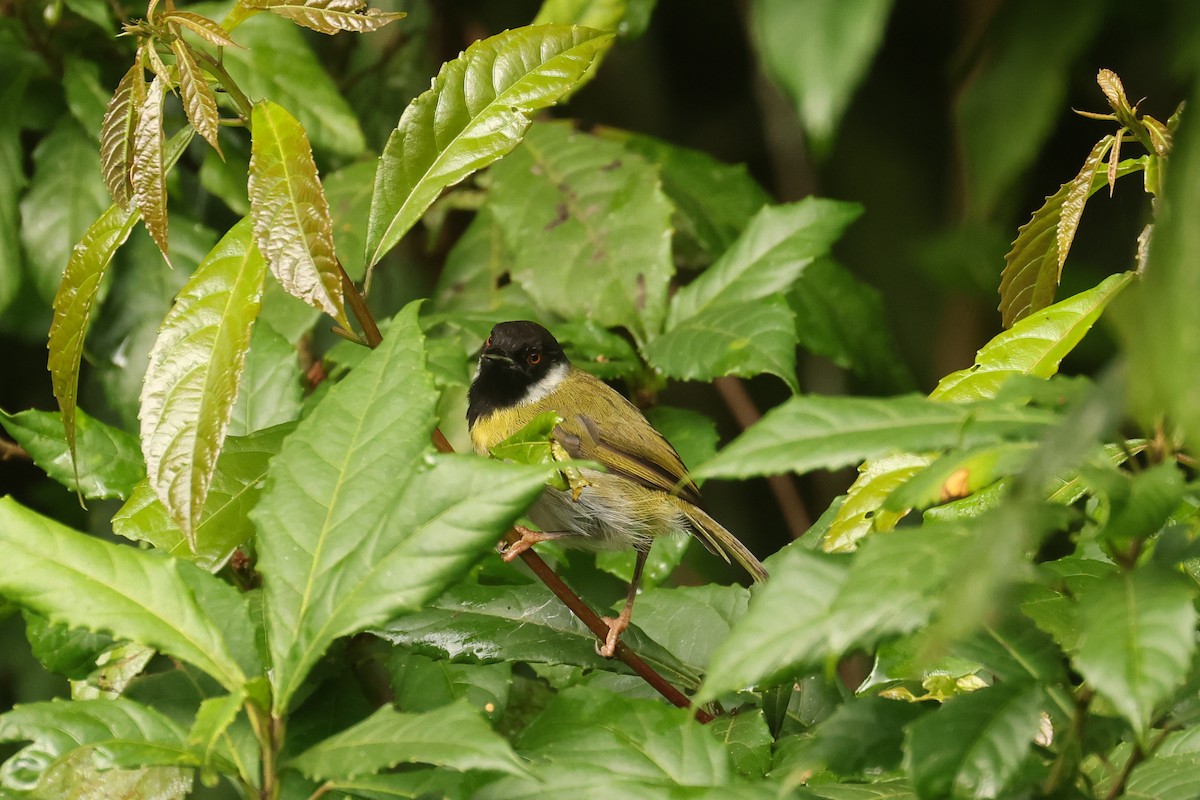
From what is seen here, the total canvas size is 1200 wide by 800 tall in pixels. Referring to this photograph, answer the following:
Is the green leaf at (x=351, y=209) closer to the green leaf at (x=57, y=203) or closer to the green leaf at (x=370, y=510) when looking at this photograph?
the green leaf at (x=57, y=203)

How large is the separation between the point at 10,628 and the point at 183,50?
8.22 ft

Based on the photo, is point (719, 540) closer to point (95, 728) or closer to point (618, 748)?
point (618, 748)

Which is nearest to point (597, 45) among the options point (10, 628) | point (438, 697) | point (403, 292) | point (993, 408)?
point (993, 408)

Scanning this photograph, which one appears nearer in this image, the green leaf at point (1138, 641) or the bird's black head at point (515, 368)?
the green leaf at point (1138, 641)

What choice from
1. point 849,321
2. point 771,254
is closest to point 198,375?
point 771,254

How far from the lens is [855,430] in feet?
3.69

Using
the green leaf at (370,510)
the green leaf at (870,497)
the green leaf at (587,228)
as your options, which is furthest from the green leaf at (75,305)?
the green leaf at (587,228)

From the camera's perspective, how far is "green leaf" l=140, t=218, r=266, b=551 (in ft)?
4.66

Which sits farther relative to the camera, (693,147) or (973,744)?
(693,147)

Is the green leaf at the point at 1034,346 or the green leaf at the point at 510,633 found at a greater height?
the green leaf at the point at 1034,346

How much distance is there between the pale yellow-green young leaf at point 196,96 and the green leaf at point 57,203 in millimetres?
1769

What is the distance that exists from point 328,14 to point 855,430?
914mm

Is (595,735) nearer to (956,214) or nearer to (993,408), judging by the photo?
(993,408)

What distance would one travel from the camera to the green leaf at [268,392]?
2.25 meters
